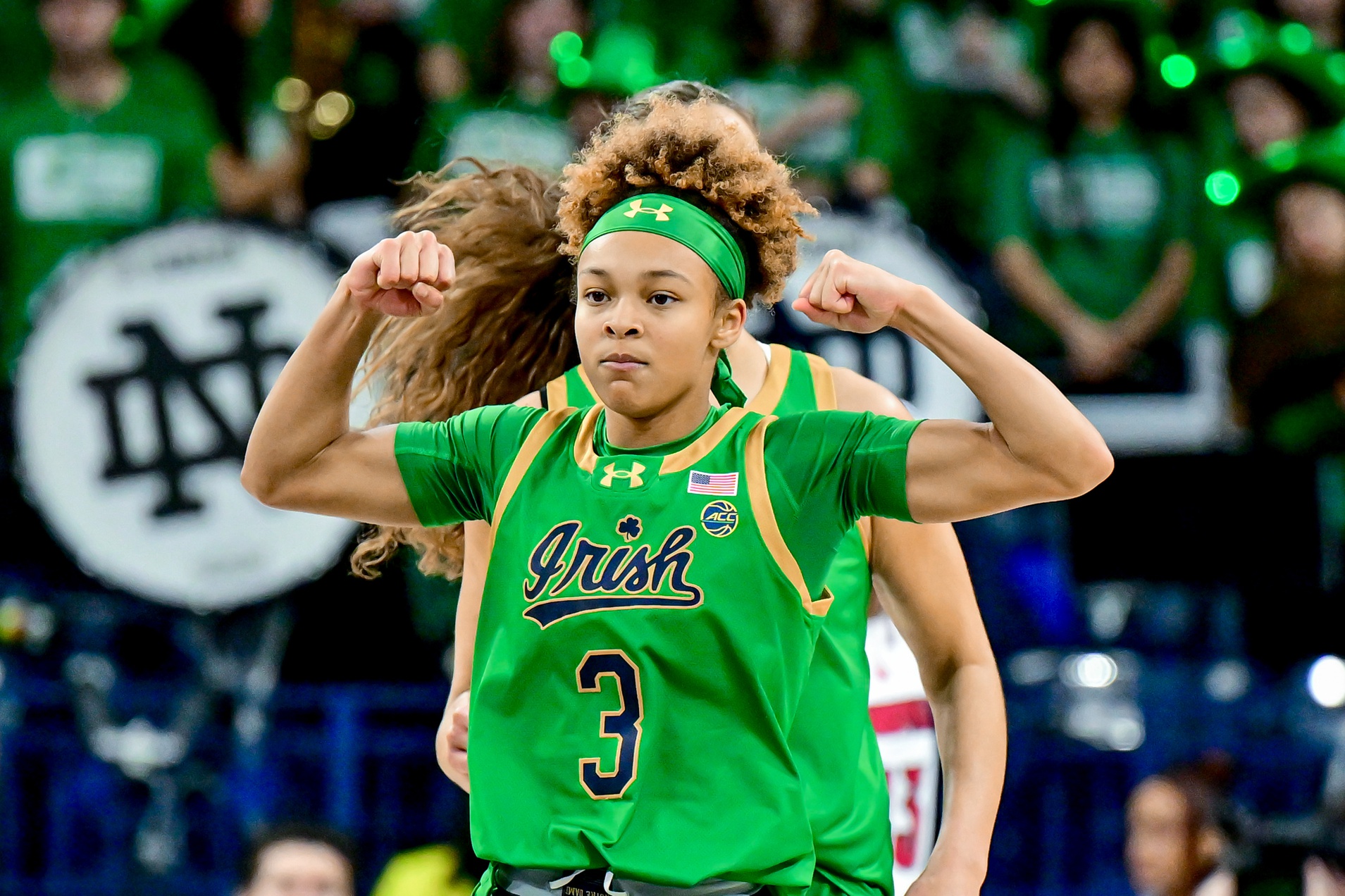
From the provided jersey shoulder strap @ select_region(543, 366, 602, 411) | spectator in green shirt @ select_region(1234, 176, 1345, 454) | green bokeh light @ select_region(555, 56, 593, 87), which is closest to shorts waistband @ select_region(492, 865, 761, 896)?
jersey shoulder strap @ select_region(543, 366, 602, 411)

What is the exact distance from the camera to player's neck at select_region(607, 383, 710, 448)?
1.77 m

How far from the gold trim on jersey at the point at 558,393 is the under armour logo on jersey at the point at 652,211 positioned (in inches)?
18.4

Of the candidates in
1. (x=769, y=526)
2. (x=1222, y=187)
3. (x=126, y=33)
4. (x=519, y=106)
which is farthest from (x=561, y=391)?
(x=1222, y=187)

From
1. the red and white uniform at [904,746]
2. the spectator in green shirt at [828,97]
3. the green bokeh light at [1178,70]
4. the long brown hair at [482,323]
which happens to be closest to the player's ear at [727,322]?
the long brown hair at [482,323]

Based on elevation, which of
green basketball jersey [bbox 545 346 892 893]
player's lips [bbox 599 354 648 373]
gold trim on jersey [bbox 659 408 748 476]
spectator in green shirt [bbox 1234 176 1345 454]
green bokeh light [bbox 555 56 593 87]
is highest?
green bokeh light [bbox 555 56 593 87]

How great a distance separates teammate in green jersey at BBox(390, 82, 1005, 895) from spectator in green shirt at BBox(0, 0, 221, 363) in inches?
101

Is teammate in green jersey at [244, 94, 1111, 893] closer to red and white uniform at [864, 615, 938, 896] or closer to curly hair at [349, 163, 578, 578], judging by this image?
curly hair at [349, 163, 578, 578]

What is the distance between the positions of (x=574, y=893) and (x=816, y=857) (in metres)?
0.35

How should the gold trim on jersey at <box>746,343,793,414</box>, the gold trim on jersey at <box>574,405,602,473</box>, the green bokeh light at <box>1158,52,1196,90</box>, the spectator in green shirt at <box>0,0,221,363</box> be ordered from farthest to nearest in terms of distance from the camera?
1. the green bokeh light at <box>1158,52,1196,90</box>
2. the spectator in green shirt at <box>0,0,221,363</box>
3. the gold trim on jersey at <box>746,343,793,414</box>
4. the gold trim on jersey at <box>574,405,602,473</box>

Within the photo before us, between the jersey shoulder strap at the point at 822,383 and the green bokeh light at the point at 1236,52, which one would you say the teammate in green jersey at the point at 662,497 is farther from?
the green bokeh light at the point at 1236,52

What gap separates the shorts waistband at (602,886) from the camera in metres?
1.64

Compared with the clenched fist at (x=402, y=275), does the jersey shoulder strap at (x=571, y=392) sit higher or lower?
lower

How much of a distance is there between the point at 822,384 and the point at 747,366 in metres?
0.11

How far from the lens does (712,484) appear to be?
5.64 ft
